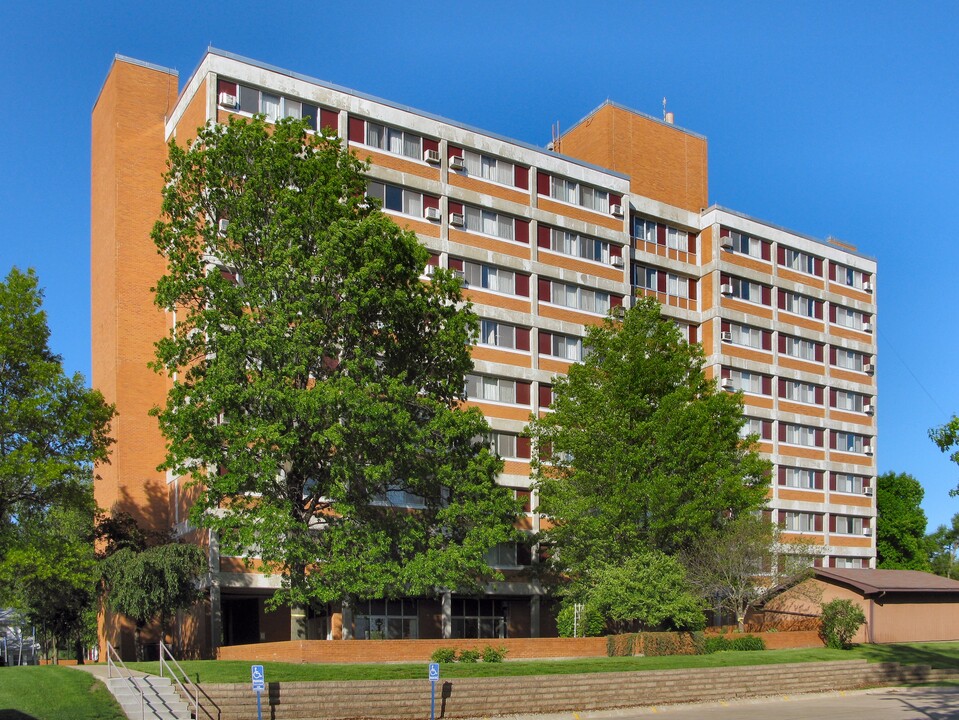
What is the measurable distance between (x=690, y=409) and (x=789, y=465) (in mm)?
29820

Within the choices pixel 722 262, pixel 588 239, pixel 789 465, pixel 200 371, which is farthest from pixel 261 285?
pixel 789 465

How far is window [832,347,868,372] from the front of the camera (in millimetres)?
76562

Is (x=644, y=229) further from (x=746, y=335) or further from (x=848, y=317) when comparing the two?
(x=848, y=317)

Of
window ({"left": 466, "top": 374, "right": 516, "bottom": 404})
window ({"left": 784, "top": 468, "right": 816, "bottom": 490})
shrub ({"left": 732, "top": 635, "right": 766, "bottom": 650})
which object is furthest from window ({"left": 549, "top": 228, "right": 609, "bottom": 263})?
shrub ({"left": 732, "top": 635, "right": 766, "bottom": 650})

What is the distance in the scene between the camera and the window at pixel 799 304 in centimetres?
7300

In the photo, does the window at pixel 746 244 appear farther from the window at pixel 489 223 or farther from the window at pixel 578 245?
the window at pixel 489 223

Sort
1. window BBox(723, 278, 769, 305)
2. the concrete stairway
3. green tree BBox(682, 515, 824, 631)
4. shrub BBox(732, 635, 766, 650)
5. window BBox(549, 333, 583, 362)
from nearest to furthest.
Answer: the concrete stairway, shrub BBox(732, 635, 766, 650), green tree BBox(682, 515, 824, 631), window BBox(549, 333, 583, 362), window BBox(723, 278, 769, 305)

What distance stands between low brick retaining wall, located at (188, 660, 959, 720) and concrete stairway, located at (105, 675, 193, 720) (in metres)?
0.67

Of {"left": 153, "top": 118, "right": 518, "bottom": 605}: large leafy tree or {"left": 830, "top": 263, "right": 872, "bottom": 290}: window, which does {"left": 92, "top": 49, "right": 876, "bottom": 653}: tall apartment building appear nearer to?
{"left": 830, "top": 263, "right": 872, "bottom": 290}: window

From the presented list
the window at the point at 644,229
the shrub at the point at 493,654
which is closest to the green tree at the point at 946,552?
the window at the point at 644,229

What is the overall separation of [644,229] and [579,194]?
21.5 feet

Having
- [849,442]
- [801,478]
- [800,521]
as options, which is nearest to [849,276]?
[849,442]

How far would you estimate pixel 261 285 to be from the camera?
34844 millimetres

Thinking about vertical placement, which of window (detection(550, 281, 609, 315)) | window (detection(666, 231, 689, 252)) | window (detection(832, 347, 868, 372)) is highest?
window (detection(666, 231, 689, 252))
